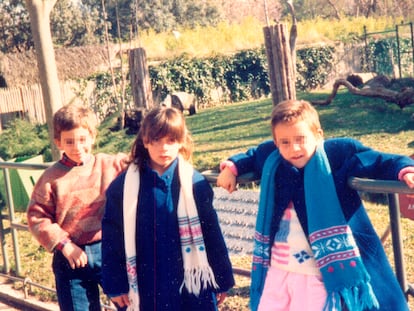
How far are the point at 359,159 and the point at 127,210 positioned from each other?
35.7 inches

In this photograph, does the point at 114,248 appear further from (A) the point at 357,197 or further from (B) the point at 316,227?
(A) the point at 357,197

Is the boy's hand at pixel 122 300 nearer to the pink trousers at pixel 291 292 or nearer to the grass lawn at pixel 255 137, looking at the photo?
the pink trousers at pixel 291 292

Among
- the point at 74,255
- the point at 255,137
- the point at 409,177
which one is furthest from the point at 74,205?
the point at 255,137

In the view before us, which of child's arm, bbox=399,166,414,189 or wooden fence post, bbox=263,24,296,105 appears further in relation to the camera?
wooden fence post, bbox=263,24,296,105

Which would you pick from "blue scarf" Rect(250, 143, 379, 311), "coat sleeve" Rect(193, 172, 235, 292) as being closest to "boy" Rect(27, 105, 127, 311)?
"coat sleeve" Rect(193, 172, 235, 292)

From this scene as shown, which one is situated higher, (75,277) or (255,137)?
(75,277)

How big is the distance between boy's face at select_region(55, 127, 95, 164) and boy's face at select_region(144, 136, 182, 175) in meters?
0.49

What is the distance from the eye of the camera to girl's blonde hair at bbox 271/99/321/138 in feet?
6.94

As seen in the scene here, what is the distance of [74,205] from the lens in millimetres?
2875

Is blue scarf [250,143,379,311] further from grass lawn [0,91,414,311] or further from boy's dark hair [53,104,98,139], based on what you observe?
grass lawn [0,91,414,311]

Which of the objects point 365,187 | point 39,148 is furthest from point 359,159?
point 39,148

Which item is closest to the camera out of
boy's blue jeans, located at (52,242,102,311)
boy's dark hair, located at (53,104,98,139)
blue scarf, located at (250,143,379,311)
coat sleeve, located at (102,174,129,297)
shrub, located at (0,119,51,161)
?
blue scarf, located at (250,143,379,311)

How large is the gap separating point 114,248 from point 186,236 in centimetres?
31

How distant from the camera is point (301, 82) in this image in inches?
1165
